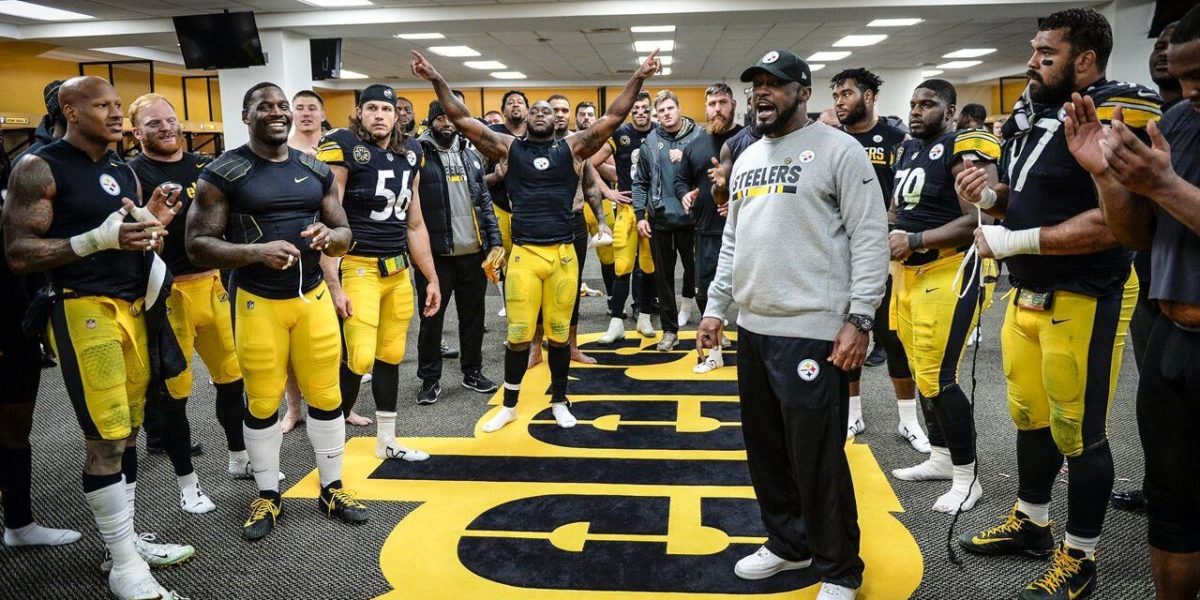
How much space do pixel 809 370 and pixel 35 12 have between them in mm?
13795

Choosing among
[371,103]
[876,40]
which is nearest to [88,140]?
[371,103]

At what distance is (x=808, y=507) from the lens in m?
2.53

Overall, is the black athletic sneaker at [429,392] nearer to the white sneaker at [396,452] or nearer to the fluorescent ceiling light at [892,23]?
the white sneaker at [396,452]

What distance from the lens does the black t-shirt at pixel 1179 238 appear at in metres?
1.83

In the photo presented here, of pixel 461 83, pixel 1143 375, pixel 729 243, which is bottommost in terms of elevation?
pixel 1143 375

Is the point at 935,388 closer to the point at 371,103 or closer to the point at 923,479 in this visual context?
the point at 923,479

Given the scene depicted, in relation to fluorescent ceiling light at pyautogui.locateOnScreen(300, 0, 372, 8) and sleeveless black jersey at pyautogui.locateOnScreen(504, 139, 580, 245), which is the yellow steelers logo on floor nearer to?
sleeveless black jersey at pyautogui.locateOnScreen(504, 139, 580, 245)

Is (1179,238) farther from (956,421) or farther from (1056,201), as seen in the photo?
(956,421)

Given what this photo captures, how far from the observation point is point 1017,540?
2916 mm

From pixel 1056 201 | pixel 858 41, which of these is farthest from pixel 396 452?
pixel 858 41

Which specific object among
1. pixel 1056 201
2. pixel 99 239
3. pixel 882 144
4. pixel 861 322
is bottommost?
pixel 861 322

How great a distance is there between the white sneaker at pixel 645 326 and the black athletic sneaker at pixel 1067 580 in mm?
4389

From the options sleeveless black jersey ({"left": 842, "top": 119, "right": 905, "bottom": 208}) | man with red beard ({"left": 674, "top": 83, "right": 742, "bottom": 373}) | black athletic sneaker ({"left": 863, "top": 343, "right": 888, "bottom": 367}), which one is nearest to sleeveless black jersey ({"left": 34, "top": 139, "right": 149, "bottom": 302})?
sleeveless black jersey ({"left": 842, "top": 119, "right": 905, "bottom": 208})

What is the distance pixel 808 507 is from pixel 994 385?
3.46 metres
